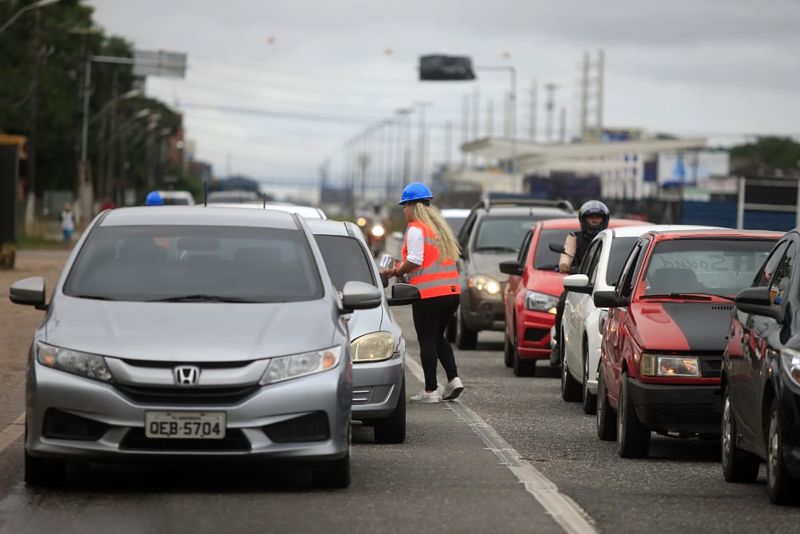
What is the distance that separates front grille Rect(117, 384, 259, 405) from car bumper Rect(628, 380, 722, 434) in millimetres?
3379

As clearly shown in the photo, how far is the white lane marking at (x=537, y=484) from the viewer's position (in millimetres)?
9062

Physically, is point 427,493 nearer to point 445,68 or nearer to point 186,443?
point 186,443

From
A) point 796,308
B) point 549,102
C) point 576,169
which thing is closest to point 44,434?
point 796,308

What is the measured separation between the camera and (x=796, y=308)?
9.76m

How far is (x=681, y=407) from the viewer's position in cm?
1166

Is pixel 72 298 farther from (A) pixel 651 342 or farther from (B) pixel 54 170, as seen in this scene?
(B) pixel 54 170

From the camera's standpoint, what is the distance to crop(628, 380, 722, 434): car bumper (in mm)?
11656

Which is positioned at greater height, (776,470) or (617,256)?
(617,256)

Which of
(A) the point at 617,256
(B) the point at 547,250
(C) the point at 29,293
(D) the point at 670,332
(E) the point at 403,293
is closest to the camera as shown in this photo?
(C) the point at 29,293

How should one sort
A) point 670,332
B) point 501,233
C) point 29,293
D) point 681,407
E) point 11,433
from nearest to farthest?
point 29,293
point 681,407
point 670,332
point 11,433
point 501,233

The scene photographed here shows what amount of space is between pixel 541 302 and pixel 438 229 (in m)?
4.25

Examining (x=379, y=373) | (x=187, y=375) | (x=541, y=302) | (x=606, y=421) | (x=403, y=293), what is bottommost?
(x=606, y=421)

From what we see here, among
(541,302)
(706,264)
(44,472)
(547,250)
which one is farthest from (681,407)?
(547,250)

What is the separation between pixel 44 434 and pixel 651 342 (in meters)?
4.21
